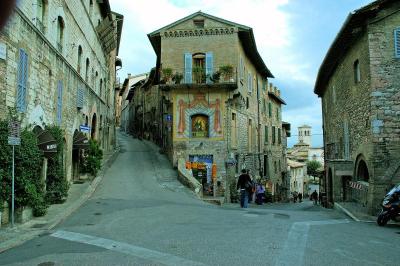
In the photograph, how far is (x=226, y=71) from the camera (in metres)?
23.0

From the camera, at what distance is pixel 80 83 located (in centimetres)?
2005

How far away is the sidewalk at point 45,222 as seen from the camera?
8406 mm

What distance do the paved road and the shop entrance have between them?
357 inches

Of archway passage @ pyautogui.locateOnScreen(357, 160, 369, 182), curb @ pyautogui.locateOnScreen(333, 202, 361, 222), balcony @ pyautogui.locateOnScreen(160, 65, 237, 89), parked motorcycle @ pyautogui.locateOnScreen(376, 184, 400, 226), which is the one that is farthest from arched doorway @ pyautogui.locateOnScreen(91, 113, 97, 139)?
parked motorcycle @ pyautogui.locateOnScreen(376, 184, 400, 226)

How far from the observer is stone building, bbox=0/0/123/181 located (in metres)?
11.3

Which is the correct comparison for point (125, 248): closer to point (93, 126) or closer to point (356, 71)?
point (356, 71)

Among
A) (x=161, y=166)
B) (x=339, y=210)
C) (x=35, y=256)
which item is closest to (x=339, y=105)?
(x=339, y=210)

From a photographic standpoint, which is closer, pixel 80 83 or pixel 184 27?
pixel 80 83

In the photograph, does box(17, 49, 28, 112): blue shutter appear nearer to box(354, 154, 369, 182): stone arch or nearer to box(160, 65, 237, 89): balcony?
box(160, 65, 237, 89): balcony

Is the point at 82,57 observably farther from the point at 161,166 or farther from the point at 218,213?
the point at 218,213

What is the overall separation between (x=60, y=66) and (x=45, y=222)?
788 cm

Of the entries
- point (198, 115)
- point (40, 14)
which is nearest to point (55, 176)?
point (40, 14)

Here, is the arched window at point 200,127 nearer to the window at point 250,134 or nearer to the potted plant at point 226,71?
the potted plant at point 226,71

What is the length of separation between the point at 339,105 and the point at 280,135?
2170 centimetres
